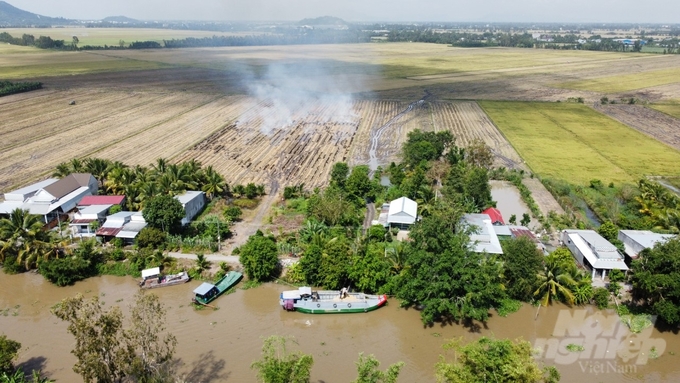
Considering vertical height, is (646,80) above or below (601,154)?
above

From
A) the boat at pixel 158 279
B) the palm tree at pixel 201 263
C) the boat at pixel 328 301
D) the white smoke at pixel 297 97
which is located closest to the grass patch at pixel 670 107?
the white smoke at pixel 297 97

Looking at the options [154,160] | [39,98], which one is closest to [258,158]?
[154,160]

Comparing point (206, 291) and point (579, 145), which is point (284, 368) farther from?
point (579, 145)

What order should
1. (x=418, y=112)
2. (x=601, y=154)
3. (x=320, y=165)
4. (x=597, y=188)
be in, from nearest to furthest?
(x=597, y=188), (x=320, y=165), (x=601, y=154), (x=418, y=112)

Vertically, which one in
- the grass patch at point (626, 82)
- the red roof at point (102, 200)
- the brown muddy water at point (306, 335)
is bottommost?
the brown muddy water at point (306, 335)

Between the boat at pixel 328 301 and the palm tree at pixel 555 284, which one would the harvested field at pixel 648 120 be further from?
the boat at pixel 328 301

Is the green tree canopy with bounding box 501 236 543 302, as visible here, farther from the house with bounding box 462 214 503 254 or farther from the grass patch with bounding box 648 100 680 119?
the grass patch with bounding box 648 100 680 119

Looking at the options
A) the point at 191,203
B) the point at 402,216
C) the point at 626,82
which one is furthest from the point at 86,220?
the point at 626,82

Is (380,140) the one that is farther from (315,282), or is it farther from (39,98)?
(39,98)
